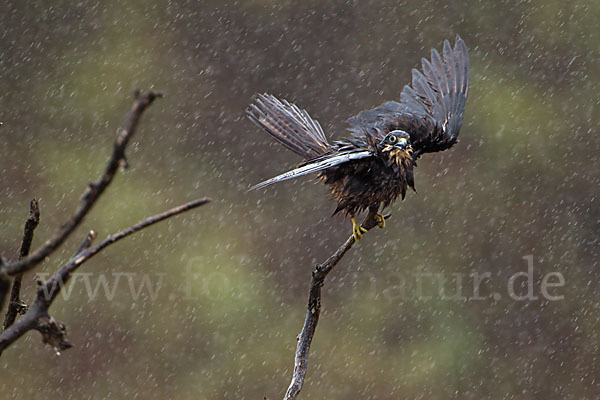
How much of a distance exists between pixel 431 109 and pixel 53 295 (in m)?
2.29

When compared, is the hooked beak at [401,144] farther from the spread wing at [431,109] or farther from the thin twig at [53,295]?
the thin twig at [53,295]

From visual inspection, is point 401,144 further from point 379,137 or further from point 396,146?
point 379,137

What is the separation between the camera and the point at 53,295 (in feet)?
2.82

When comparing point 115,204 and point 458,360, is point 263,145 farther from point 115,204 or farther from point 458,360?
point 458,360

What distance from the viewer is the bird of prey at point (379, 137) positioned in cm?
233

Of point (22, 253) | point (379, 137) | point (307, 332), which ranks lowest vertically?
point (22, 253)

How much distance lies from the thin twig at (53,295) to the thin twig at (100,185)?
7cm

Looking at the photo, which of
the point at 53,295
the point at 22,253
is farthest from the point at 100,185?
the point at 22,253

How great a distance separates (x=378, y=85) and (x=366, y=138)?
20.4ft

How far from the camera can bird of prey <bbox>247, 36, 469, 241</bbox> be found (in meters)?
2.33

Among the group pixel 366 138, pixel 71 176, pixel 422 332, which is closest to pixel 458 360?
pixel 422 332

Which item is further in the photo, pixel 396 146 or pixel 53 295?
pixel 396 146

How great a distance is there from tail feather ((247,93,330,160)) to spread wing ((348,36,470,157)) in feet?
0.45

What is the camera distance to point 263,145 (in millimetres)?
8602
